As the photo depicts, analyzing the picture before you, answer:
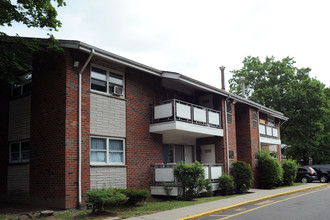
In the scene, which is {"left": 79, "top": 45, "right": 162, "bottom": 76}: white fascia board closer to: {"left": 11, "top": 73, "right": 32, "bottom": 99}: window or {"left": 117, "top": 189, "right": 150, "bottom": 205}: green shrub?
{"left": 11, "top": 73, "right": 32, "bottom": 99}: window

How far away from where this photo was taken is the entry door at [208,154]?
1914cm

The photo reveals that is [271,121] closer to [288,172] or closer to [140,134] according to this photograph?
[288,172]

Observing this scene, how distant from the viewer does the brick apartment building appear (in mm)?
12250

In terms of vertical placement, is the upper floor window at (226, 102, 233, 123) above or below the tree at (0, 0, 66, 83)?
below

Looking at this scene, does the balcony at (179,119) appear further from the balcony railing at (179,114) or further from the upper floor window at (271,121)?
the upper floor window at (271,121)

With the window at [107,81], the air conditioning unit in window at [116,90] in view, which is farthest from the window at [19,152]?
the air conditioning unit in window at [116,90]

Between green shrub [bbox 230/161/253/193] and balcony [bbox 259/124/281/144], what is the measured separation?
581 cm

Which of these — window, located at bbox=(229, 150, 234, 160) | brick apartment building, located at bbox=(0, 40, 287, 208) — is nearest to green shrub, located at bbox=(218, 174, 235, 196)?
brick apartment building, located at bbox=(0, 40, 287, 208)

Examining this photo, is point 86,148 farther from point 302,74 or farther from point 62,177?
point 302,74

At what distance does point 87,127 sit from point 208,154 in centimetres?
869

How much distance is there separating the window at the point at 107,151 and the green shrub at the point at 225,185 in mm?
5571

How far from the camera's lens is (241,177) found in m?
18.0

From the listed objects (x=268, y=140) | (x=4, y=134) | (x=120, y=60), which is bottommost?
(x=268, y=140)

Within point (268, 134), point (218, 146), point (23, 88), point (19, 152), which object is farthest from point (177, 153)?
point (268, 134)
